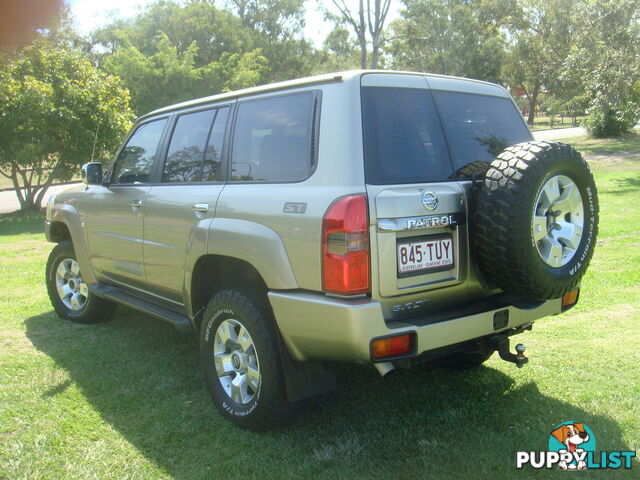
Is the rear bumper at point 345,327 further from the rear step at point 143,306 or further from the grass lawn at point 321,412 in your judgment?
the rear step at point 143,306

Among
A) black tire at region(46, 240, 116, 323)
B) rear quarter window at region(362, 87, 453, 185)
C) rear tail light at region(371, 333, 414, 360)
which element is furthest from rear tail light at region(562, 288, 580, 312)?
black tire at region(46, 240, 116, 323)

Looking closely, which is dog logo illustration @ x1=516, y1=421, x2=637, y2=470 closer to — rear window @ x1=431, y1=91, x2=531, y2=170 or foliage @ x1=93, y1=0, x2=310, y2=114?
rear window @ x1=431, y1=91, x2=531, y2=170

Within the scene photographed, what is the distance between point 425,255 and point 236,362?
51.0 inches

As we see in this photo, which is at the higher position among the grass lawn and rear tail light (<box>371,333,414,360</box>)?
rear tail light (<box>371,333,414,360</box>)

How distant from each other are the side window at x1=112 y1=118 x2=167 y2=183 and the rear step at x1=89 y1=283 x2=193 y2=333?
2.99 feet

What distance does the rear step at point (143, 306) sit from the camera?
12.4ft

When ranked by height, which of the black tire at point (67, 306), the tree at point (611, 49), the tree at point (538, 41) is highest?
the tree at point (538, 41)

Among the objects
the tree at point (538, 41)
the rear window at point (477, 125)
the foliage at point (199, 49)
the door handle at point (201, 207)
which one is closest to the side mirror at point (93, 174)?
the door handle at point (201, 207)

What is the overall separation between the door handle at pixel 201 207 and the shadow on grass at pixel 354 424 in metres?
1.25

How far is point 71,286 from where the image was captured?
5527mm

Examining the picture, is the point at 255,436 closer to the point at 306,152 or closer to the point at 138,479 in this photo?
the point at 138,479

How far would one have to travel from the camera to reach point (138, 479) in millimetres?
2861

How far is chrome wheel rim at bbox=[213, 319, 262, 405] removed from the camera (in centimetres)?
322

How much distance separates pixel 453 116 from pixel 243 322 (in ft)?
5.53
